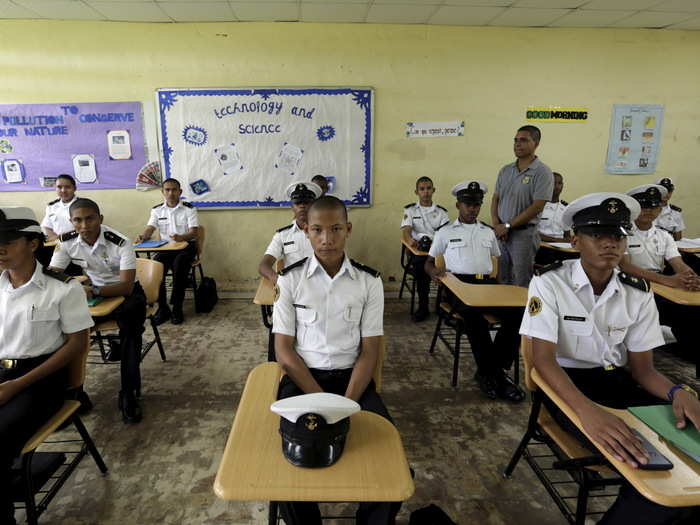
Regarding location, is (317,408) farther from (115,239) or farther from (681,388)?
(115,239)

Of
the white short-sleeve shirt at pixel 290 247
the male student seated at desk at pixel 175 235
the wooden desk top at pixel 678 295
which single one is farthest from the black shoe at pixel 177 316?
the wooden desk top at pixel 678 295

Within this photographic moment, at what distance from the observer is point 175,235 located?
379 cm

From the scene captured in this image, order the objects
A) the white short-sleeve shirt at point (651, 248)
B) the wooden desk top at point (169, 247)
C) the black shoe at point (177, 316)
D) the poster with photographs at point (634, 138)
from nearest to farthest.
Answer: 1. the white short-sleeve shirt at point (651, 248)
2. the wooden desk top at point (169, 247)
3. the black shoe at point (177, 316)
4. the poster with photographs at point (634, 138)

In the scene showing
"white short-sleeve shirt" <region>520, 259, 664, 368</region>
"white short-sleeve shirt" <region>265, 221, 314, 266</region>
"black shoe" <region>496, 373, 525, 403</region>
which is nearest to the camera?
"white short-sleeve shirt" <region>520, 259, 664, 368</region>

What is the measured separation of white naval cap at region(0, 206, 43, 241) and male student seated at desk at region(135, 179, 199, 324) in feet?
7.13

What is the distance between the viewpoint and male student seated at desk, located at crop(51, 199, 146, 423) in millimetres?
2223

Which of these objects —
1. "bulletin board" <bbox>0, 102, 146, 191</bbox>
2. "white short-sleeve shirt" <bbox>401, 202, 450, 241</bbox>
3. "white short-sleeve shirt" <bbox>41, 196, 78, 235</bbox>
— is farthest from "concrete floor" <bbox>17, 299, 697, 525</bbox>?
"bulletin board" <bbox>0, 102, 146, 191</bbox>

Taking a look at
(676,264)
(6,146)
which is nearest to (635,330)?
(676,264)

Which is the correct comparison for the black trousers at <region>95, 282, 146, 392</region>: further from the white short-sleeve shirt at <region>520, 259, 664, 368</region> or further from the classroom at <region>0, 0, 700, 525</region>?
the white short-sleeve shirt at <region>520, 259, 664, 368</region>

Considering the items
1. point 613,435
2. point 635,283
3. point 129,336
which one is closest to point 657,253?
point 635,283

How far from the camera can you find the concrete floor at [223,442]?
1.63 meters

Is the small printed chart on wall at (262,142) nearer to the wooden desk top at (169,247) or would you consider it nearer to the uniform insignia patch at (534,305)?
the wooden desk top at (169,247)

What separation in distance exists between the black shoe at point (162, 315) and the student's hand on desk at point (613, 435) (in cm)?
355

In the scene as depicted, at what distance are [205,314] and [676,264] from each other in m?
4.02
